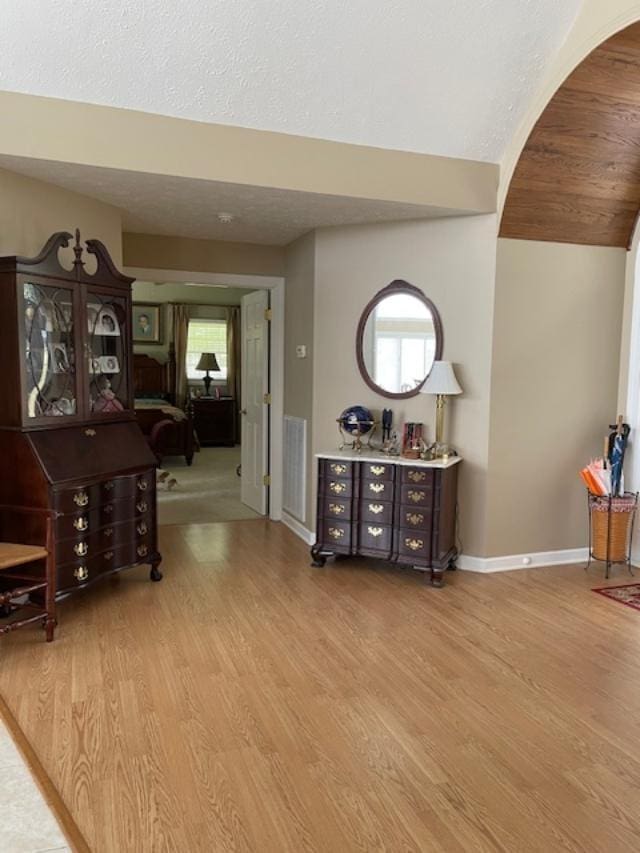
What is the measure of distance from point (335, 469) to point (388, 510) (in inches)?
17.2

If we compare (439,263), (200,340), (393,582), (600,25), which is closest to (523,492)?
(393,582)

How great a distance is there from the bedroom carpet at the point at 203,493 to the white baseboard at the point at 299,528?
15.5 inches

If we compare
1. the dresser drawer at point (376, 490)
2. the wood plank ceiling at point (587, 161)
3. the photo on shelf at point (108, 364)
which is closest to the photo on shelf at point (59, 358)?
the photo on shelf at point (108, 364)

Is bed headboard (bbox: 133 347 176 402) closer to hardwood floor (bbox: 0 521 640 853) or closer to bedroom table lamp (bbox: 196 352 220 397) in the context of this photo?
bedroom table lamp (bbox: 196 352 220 397)

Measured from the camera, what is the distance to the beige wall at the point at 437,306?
4203 mm

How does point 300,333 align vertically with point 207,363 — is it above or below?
above

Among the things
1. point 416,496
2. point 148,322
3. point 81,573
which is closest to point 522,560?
point 416,496

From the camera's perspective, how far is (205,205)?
3.99m

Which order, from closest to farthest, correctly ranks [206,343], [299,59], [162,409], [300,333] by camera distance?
[299,59] → [300,333] → [162,409] → [206,343]

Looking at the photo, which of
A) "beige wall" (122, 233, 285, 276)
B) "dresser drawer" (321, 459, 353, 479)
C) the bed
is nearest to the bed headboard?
the bed

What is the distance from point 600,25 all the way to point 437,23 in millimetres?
774

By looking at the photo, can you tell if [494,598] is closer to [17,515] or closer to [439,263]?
[439,263]

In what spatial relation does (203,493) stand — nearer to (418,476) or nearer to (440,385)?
(418,476)

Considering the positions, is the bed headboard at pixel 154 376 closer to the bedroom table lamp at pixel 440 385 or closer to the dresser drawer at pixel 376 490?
the dresser drawer at pixel 376 490
